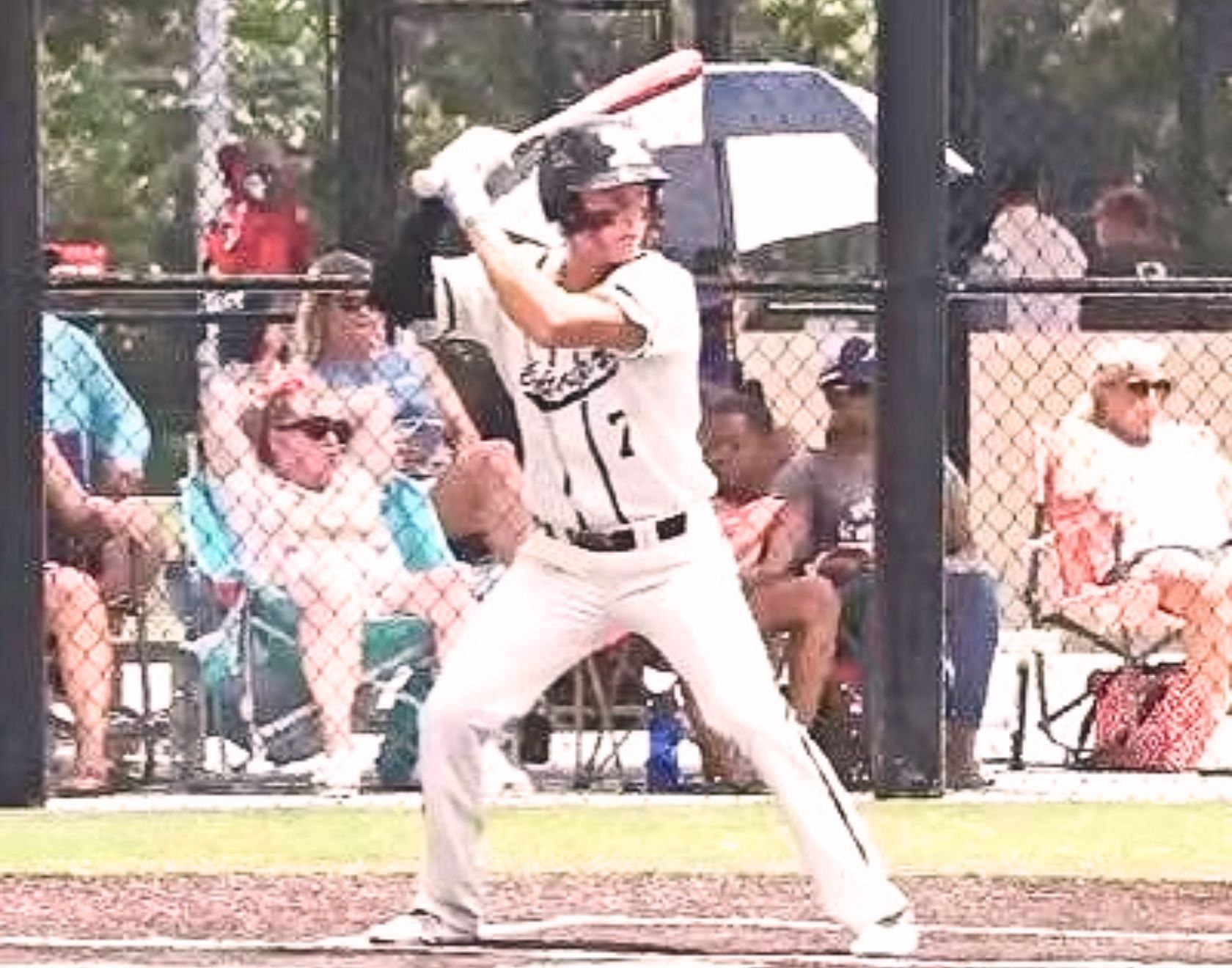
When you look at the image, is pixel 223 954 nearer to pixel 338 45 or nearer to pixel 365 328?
pixel 365 328

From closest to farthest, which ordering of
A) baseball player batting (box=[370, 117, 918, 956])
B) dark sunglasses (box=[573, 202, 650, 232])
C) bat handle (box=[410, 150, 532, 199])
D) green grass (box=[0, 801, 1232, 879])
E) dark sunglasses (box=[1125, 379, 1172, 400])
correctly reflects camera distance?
1. baseball player batting (box=[370, 117, 918, 956])
2. dark sunglasses (box=[573, 202, 650, 232])
3. bat handle (box=[410, 150, 532, 199])
4. green grass (box=[0, 801, 1232, 879])
5. dark sunglasses (box=[1125, 379, 1172, 400])

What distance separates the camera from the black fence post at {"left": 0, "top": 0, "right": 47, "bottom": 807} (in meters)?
11.1

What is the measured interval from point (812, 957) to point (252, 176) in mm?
5329

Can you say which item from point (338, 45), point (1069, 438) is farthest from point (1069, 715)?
point (338, 45)

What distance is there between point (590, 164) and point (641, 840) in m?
2.86

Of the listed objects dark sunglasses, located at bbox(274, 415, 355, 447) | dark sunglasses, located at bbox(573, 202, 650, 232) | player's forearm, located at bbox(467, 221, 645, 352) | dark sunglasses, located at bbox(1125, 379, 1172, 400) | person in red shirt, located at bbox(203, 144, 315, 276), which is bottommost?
dark sunglasses, located at bbox(274, 415, 355, 447)

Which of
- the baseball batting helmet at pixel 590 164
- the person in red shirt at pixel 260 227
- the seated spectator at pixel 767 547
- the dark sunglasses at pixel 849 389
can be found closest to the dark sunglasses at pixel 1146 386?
the dark sunglasses at pixel 849 389

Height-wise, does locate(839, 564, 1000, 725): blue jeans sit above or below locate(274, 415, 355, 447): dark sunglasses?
below

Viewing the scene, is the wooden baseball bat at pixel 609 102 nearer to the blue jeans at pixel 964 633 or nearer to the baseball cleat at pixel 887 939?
the baseball cleat at pixel 887 939

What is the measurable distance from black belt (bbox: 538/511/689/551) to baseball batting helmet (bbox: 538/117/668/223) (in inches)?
25.8

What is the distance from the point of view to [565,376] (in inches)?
324

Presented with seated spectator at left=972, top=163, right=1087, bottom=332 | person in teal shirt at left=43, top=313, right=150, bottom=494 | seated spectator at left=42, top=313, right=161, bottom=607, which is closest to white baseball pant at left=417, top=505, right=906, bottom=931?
seated spectator at left=42, top=313, right=161, bottom=607

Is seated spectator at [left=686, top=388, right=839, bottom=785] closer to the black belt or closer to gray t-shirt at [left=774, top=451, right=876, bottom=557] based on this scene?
gray t-shirt at [left=774, top=451, right=876, bottom=557]

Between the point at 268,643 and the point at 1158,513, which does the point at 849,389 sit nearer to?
the point at 1158,513
